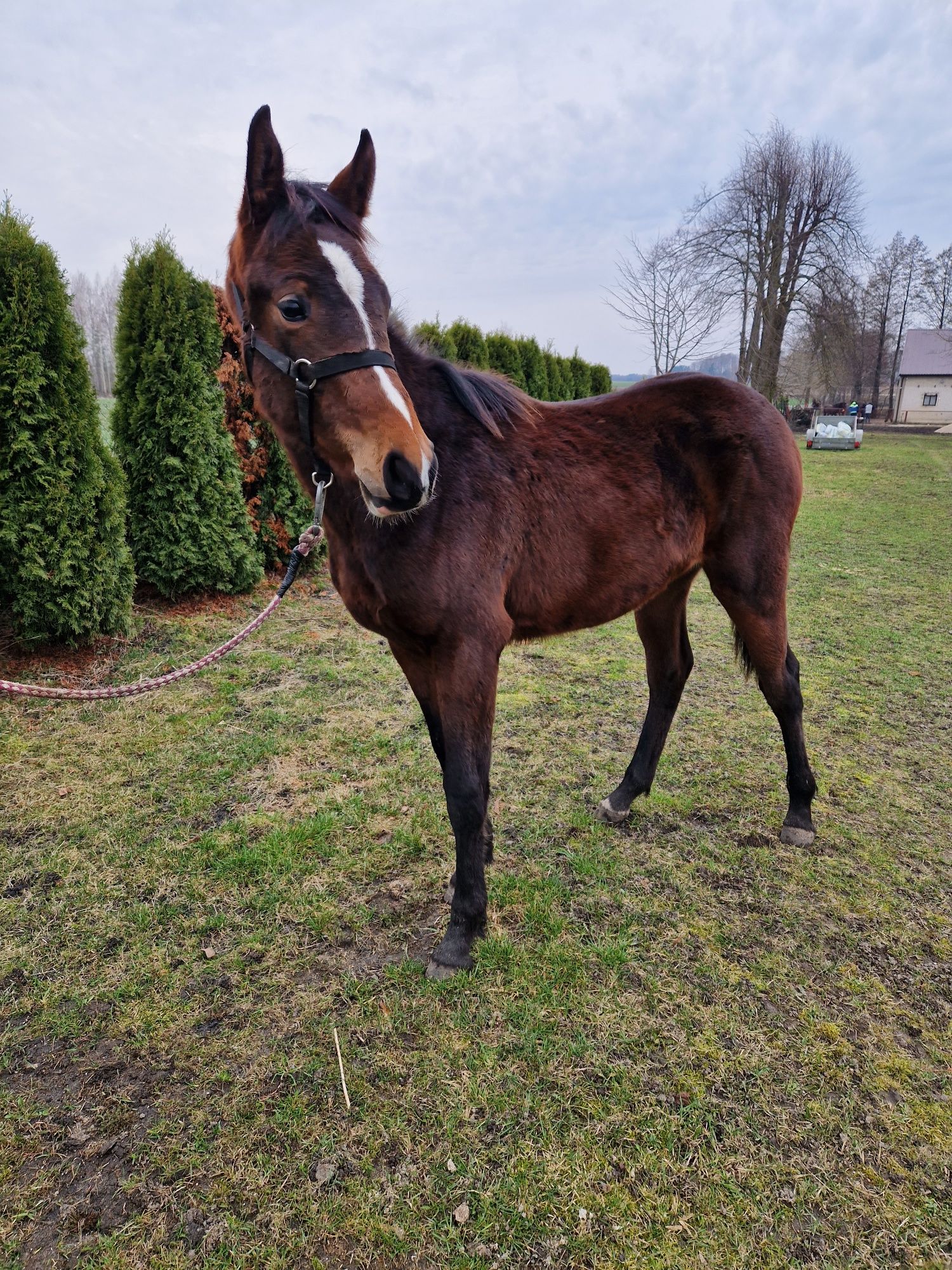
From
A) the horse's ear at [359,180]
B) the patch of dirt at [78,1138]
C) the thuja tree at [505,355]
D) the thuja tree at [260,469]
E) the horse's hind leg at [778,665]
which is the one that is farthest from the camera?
the thuja tree at [505,355]

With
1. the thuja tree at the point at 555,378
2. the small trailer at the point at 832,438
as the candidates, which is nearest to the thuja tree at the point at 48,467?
the thuja tree at the point at 555,378

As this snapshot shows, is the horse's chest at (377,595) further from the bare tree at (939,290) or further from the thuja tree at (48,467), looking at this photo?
the bare tree at (939,290)

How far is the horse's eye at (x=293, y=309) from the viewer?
1.87 meters

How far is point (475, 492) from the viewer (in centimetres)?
226

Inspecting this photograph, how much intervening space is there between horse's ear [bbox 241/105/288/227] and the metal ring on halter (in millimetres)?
468

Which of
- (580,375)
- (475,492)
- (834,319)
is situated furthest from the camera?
(834,319)

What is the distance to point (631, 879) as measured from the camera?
9.56ft

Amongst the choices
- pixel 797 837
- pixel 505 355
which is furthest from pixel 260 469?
pixel 505 355

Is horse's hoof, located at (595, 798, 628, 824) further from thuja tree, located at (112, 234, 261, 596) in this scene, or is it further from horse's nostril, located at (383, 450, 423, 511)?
thuja tree, located at (112, 234, 261, 596)

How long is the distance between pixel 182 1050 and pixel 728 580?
2.82 meters

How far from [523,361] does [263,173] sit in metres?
10.9

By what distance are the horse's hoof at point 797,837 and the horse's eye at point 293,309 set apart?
3.11 m

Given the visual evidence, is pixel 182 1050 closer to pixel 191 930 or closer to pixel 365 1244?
pixel 191 930

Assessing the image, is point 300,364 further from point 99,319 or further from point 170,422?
point 99,319
